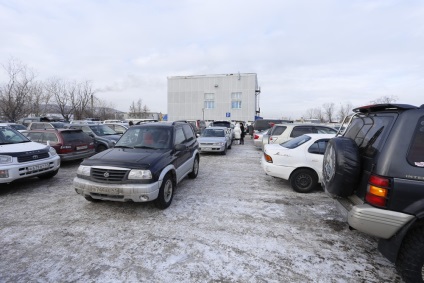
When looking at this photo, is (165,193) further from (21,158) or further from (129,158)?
(21,158)

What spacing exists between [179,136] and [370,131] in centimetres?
410

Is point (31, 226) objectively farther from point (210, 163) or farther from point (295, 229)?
point (210, 163)

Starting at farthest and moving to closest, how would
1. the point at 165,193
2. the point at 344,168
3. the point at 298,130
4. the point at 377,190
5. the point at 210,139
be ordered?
the point at 210,139 → the point at 298,130 → the point at 165,193 → the point at 344,168 → the point at 377,190

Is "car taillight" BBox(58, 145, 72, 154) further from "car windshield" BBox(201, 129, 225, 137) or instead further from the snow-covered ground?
"car windshield" BBox(201, 129, 225, 137)

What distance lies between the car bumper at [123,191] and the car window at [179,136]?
1599mm

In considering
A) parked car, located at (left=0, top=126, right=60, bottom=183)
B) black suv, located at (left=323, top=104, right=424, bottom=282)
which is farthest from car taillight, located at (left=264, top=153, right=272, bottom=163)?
parked car, located at (left=0, top=126, right=60, bottom=183)

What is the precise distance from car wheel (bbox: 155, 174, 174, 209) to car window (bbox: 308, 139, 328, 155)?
Answer: 3.48 metres

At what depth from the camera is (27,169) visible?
17.8 feet

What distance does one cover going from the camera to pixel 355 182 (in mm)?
2783

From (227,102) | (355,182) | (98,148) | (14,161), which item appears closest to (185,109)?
(227,102)

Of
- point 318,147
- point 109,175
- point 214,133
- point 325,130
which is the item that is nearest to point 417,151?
point 318,147

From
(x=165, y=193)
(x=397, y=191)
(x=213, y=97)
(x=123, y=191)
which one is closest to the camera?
(x=397, y=191)

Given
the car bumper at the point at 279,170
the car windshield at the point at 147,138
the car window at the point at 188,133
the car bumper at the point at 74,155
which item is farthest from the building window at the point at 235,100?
the car windshield at the point at 147,138

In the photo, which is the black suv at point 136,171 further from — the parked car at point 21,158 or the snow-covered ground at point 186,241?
the parked car at point 21,158
